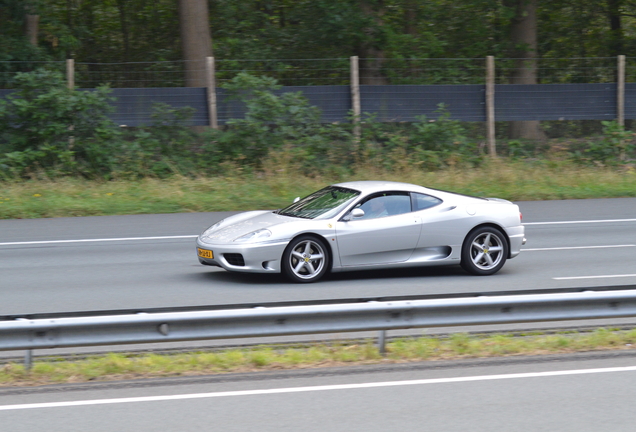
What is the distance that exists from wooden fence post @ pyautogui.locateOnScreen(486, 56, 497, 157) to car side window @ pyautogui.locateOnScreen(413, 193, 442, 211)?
11344 millimetres

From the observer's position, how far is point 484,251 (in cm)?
1040

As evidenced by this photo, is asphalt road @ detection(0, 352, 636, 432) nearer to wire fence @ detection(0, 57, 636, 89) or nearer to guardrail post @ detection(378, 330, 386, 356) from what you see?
guardrail post @ detection(378, 330, 386, 356)

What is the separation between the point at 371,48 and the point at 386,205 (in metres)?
15.6

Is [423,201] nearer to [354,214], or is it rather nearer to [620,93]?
[354,214]

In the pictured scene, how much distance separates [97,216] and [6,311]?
7.12m

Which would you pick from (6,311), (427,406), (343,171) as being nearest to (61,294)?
(6,311)

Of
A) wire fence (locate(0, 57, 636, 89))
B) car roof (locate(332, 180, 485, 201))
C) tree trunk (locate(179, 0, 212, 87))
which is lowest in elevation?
car roof (locate(332, 180, 485, 201))

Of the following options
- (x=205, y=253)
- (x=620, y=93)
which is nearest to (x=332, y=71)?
(x=620, y=93)

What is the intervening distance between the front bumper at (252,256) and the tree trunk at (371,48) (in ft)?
45.5

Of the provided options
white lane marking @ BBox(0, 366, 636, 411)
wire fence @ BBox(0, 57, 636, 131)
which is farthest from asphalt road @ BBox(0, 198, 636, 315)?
wire fence @ BBox(0, 57, 636, 131)

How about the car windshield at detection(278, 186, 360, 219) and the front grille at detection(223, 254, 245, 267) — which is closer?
the front grille at detection(223, 254, 245, 267)

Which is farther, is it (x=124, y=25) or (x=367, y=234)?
(x=124, y=25)

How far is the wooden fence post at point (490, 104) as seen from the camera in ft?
69.9

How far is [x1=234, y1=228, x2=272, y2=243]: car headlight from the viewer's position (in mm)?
9547
